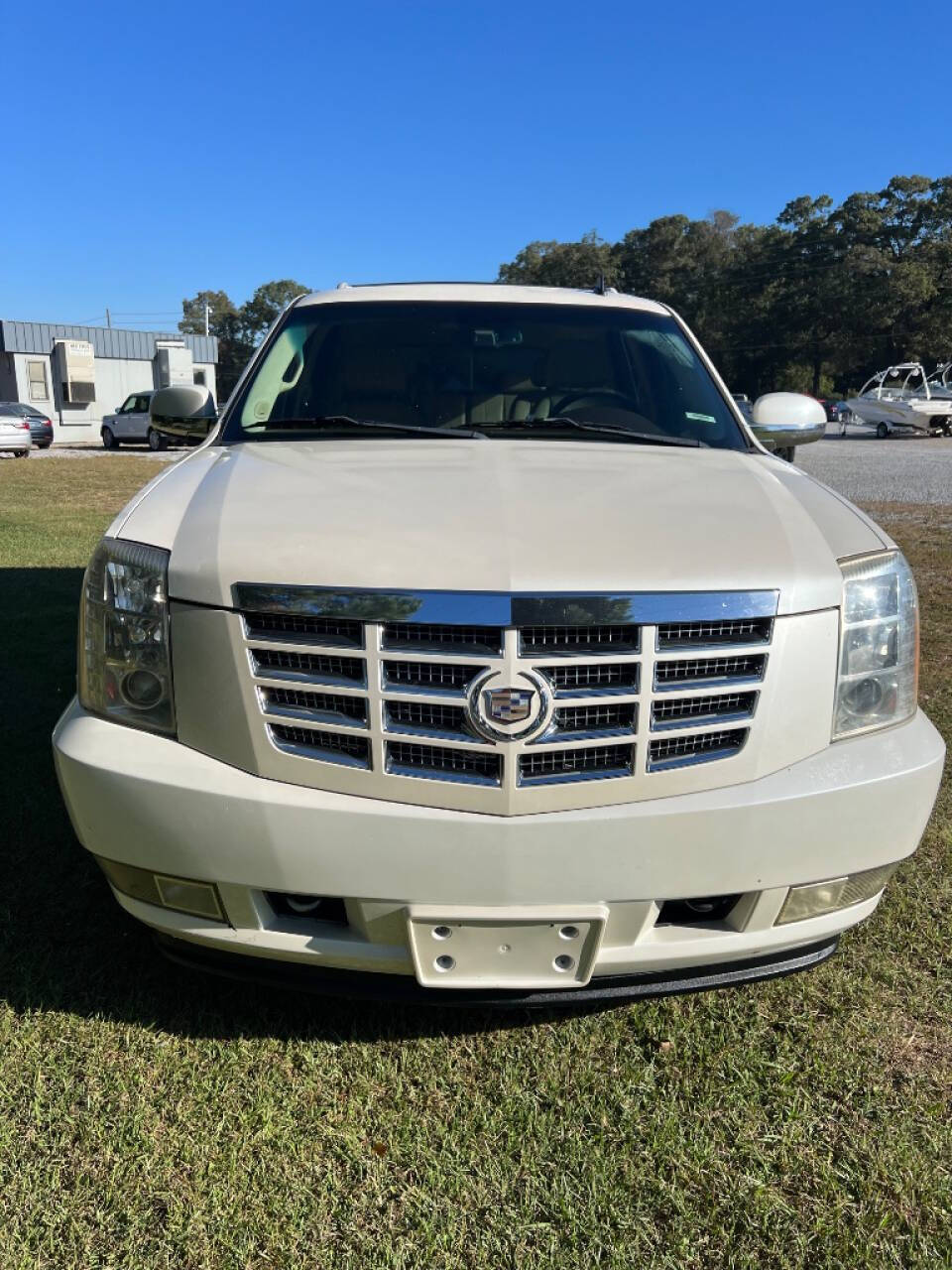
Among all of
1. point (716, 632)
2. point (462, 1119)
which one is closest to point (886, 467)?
point (716, 632)

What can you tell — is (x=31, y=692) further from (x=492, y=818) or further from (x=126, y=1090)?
(x=492, y=818)

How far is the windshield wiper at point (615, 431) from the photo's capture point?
2.81 metres

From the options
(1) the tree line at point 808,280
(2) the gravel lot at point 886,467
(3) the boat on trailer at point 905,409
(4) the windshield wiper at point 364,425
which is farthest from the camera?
(1) the tree line at point 808,280

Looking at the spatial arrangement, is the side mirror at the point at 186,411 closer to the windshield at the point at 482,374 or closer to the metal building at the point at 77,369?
the windshield at the point at 482,374

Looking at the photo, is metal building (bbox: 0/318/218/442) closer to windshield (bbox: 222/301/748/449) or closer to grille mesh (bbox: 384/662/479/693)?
windshield (bbox: 222/301/748/449)

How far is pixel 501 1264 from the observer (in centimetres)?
167

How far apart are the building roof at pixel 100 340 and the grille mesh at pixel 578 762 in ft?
142

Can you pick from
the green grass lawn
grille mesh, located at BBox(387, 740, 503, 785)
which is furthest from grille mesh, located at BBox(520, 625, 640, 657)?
the green grass lawn

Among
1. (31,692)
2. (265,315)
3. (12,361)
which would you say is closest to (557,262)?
(265,315)

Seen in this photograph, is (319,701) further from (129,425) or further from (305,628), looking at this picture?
(129,425)

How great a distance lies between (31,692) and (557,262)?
3137 inches

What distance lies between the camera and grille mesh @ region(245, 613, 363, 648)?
1.77 meters

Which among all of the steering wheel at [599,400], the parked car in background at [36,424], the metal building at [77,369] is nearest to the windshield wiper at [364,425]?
the steering wheel at [599,400]

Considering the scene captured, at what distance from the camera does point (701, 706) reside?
1829 millimetres
